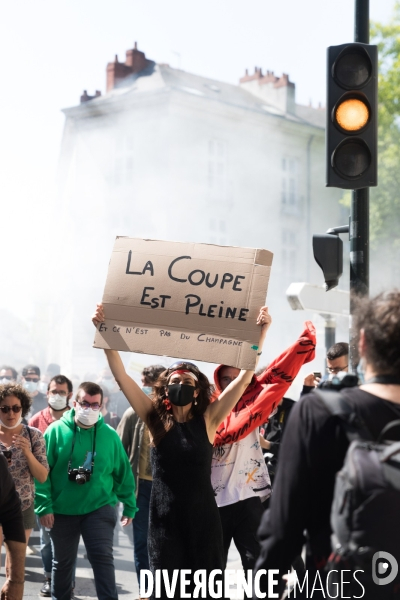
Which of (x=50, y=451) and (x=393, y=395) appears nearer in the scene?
(x=393, y=395)

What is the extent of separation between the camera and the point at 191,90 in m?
38.8

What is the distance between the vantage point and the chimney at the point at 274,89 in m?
42.0

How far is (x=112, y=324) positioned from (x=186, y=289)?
398mm

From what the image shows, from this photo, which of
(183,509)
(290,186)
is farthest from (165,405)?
(290,186)

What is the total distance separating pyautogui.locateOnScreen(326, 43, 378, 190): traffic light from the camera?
4.96 m

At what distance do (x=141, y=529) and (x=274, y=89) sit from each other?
37877mm

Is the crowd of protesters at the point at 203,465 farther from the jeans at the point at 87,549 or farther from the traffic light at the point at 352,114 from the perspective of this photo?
the traffic light at the point at 352,114

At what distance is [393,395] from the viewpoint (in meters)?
2.20

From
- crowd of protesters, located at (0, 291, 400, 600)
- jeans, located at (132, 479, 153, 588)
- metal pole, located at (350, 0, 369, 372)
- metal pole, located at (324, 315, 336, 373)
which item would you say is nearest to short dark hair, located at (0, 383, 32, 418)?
crowd of protesters, located at (0, 291, 400, 600)

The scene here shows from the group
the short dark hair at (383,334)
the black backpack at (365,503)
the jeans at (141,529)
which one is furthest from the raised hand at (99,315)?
the jeans at (141,529)

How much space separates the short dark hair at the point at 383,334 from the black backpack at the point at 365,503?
169 millimetres

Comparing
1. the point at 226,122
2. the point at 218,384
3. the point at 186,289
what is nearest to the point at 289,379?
the point at 218,384

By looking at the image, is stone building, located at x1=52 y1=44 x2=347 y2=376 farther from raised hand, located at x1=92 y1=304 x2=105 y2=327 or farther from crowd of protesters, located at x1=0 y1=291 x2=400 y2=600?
raised hand, located at x1=92 y1=304 x2=105 y2=327

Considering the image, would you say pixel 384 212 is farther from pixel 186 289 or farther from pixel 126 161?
pixel 186 289
